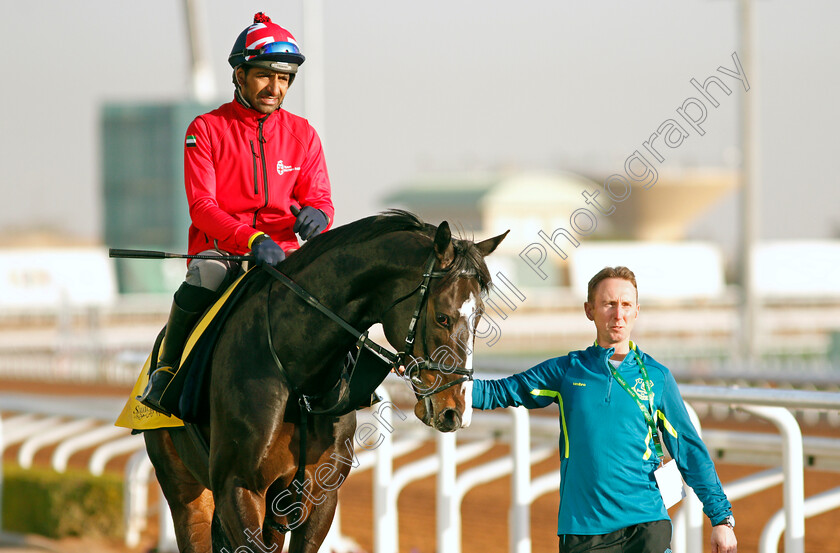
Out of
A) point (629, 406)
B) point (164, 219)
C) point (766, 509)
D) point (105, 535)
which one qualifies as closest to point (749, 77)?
point (766, 509)

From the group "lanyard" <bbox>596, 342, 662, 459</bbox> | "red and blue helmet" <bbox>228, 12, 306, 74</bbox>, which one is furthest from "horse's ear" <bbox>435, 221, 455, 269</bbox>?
"red and blue helmet" <bbox>228, 12, 306, 74</bbox>

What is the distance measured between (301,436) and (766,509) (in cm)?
612

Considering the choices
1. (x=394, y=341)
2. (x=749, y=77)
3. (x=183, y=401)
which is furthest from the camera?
(x=749, y=77)

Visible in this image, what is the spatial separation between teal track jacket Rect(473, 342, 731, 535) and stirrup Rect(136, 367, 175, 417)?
1.02m

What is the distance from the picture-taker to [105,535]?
6.86 meters

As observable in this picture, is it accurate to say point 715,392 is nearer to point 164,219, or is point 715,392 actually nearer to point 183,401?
point 183,401

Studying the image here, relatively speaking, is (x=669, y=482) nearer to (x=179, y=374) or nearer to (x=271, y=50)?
(x=179, y=374)

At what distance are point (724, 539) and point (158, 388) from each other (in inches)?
68.2

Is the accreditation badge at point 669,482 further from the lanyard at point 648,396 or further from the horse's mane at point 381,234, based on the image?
the horse's mane at point 381,234

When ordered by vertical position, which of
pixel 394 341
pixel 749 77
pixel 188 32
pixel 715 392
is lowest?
pixel 715 392

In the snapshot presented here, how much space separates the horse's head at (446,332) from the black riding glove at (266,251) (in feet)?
1.68

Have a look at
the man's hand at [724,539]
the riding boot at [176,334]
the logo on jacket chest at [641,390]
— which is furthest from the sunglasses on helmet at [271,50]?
the man's hand at [724,539]

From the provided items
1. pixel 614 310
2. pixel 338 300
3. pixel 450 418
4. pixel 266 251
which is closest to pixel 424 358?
pixel 450 418

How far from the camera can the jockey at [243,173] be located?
3207mm
